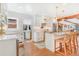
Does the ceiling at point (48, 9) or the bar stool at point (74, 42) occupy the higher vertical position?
the ceiling at point (48, 9)

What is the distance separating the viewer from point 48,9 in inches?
72.7

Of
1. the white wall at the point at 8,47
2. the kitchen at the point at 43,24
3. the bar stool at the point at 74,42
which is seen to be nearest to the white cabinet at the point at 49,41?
the kitchen at the point at 43,24

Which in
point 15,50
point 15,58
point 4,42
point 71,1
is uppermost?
point 71,1

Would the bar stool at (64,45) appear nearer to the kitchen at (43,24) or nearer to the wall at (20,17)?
the kitchen at (43,24)

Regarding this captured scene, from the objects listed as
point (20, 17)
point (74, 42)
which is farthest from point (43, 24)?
point (74, 42)

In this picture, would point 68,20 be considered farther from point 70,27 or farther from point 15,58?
point 15,58

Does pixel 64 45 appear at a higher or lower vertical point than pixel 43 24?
lower

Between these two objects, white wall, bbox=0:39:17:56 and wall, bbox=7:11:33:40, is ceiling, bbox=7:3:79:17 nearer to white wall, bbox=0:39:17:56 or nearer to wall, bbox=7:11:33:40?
wall, bbox=7:11:33:40

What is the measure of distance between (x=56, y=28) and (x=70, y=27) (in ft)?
0.65

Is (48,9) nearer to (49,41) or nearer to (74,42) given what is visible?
(49,41)

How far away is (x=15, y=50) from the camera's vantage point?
72.8 inches

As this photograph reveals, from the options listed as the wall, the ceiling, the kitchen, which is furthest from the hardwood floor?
the ceiling

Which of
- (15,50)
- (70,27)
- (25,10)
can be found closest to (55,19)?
(70,27)

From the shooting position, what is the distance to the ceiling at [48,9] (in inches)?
72.4
